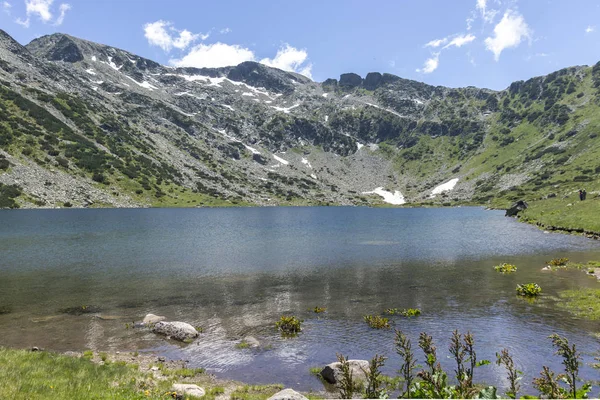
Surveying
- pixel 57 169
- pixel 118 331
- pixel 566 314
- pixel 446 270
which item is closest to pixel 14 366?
pixel 118 331

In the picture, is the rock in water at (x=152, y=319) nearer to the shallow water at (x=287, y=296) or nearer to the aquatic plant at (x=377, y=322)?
the shallow water at (x=287, y=296)

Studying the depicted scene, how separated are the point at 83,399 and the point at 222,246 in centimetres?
6003

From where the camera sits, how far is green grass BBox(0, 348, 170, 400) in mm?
13594

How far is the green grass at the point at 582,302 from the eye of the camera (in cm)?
2756

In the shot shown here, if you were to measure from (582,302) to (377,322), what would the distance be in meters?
18.1

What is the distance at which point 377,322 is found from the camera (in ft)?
88.7

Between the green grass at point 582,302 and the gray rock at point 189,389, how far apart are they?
90.5 ft

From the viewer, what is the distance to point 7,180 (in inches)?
6427

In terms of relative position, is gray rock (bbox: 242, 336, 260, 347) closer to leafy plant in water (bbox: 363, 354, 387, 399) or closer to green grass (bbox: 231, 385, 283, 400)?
green grass (bbox: 231, 385, 283, 400)

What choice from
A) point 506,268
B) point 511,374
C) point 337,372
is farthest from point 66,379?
point 506,268

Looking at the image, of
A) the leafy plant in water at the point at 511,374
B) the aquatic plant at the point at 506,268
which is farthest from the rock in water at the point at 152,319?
the aquatic plant at the point at 506,268

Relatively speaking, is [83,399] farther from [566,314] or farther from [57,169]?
[57,169]

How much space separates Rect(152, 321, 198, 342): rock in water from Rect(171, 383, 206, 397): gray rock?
8.50 m

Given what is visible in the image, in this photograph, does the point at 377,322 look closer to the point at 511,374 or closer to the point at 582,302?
the point at 511,374
